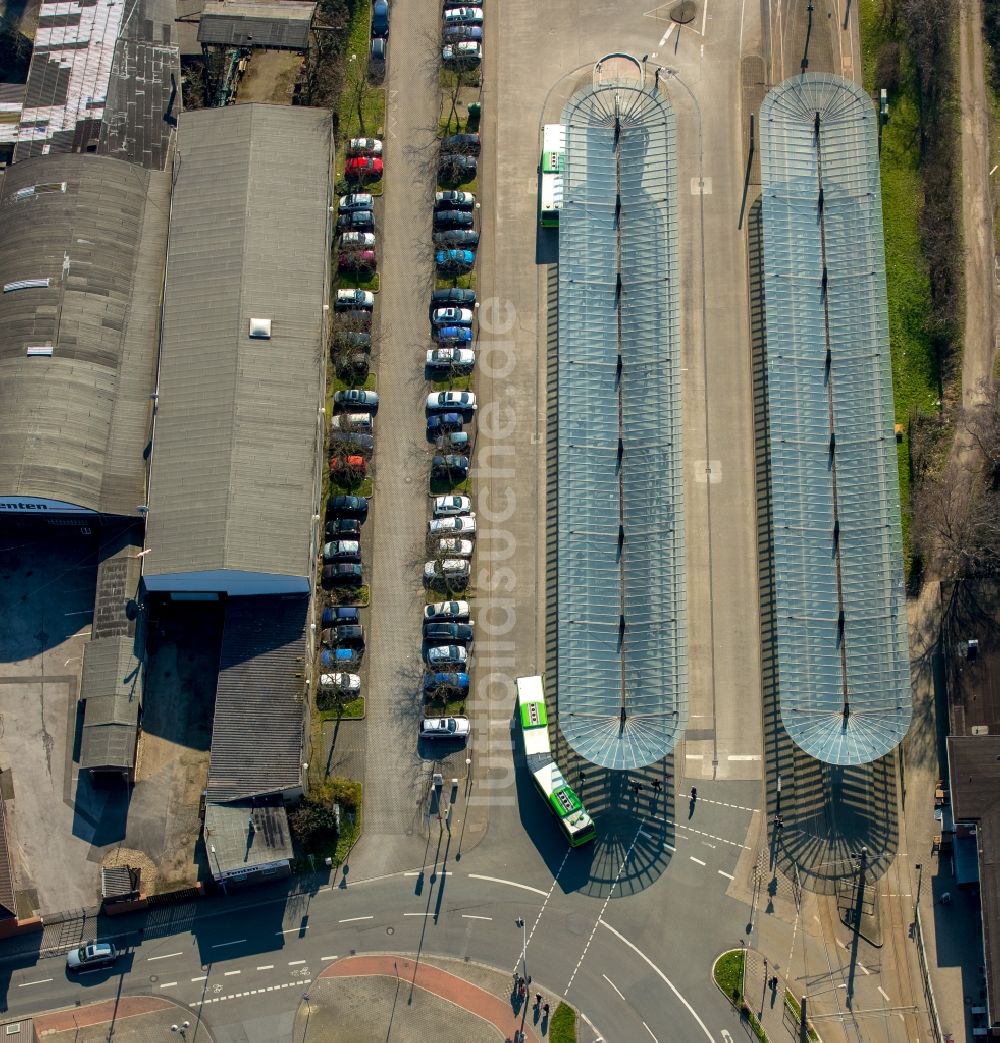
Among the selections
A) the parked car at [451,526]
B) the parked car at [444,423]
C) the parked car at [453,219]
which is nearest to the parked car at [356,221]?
the parked car at [453,219]

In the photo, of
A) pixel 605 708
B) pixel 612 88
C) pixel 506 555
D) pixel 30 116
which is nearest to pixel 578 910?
pixel 605 708

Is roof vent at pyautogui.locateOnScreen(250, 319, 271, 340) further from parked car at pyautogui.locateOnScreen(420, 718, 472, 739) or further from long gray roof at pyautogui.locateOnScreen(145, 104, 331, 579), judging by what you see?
parked car at pyautogui.locateOnScreen(420, 718, 472, 739)

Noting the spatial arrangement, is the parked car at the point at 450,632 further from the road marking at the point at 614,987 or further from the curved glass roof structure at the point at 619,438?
the road marking at the point at 614,987

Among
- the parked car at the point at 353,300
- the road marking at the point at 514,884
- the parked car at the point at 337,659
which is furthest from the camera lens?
the parked car at the point at 353,300

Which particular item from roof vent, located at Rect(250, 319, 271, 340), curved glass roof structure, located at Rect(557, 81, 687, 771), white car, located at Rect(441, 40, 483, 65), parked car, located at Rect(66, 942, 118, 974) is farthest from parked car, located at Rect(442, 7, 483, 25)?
parked car, located at Rect(66, 942, 118, 974)

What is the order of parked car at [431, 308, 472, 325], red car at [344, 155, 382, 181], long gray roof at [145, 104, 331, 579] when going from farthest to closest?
red car at [344, 155, 382, 181], parked car at [431, 308, 472, 325], long gray roof at [145, 104, 331, 579]

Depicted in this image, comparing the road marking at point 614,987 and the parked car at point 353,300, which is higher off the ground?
the parked car at point 353,300
